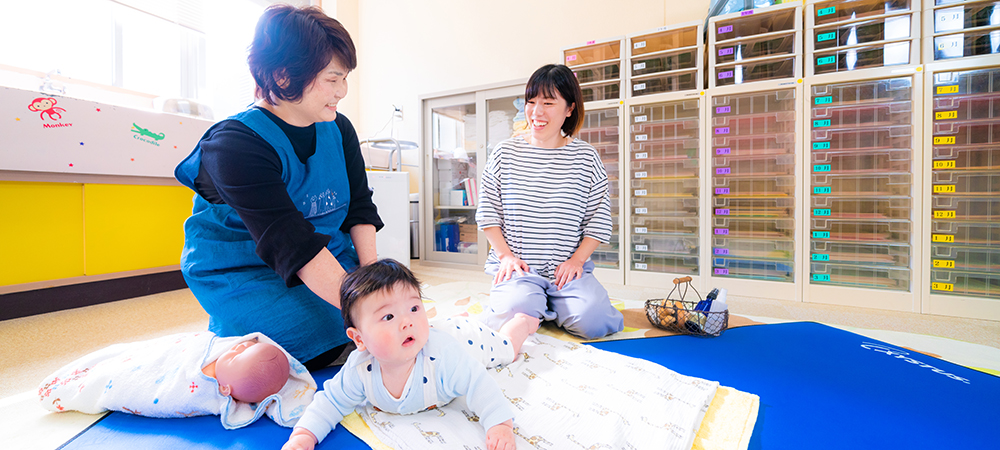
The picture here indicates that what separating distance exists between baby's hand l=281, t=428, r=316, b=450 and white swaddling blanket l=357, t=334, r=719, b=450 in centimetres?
11

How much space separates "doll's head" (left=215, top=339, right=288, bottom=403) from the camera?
0.86 meters

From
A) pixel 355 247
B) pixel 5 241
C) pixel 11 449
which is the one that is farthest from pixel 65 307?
pixel 355 247

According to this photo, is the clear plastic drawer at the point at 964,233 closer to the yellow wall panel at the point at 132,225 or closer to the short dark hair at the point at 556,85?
the short dark hair at the point at 556,85

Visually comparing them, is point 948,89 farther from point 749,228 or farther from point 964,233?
point 749,228

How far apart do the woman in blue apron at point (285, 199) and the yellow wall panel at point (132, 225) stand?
1571mm

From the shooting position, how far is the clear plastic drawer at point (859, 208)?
2039 mm

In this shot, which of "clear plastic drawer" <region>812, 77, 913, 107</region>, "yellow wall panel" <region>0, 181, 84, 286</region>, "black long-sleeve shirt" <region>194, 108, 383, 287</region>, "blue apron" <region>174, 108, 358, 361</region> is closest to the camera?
"black long-sleeve shirt" <region>194, 108, 383, 287</region>

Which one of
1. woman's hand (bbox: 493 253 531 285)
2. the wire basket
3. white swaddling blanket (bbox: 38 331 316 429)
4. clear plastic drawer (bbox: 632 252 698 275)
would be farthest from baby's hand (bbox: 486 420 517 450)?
clear plastic drawer (bbox: 632 252 698 275)

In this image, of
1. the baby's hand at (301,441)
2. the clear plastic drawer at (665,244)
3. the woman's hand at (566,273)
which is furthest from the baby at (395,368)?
the clear plastic drawer at (665,244)

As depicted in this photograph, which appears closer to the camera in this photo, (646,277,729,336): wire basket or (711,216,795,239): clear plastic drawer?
(646,277,729,336): wire basket

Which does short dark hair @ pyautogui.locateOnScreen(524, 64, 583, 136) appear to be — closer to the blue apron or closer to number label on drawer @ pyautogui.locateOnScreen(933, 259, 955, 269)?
the blue apron

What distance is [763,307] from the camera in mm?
1979

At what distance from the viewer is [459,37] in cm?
352

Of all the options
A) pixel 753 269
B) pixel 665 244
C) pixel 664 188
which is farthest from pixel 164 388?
pixel 753 269
